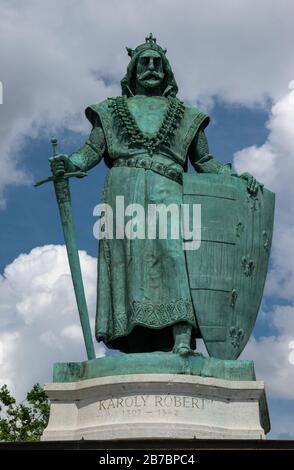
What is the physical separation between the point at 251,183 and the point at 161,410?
3930 mm

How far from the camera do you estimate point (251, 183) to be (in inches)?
626

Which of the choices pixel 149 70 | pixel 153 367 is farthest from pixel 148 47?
pixel 153 367

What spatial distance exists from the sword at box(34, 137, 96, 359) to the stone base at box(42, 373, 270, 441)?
41.9 inches

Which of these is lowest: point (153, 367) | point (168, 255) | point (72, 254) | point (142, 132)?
point (153, 367)

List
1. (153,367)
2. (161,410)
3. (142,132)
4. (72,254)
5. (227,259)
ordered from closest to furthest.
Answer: (161,410) < (153,367) < (227,259) < (72,254) < (142,132)

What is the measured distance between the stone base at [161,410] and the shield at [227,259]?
931 mm

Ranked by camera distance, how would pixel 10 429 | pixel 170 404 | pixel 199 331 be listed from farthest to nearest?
pixel 10 429
pixel 199 331
pixel 170 404

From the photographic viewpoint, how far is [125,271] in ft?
51.0

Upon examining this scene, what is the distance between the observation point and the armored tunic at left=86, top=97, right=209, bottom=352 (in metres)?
15.1

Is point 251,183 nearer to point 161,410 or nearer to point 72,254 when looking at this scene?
point 72,254

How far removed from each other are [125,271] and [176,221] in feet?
3.50

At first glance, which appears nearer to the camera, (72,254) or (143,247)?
(143,247)
